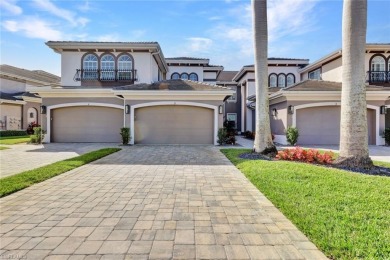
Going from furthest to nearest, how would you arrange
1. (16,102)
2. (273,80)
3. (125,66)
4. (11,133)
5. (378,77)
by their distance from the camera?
1. (273,80)
2. (16,102)
3. (11,133)
4. (378,77)
5. (125,66)

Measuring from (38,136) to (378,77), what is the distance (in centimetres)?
2425

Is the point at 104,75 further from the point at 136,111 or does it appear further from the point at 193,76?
the point at 193,76

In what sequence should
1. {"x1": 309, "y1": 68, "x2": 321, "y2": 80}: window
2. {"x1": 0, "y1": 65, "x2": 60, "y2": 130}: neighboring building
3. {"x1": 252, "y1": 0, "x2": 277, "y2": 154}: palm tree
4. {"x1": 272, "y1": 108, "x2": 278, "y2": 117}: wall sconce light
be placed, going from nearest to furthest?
{"x1": 252, "y1": 0, "x2": 277, "y2": 154}: palm tree < {"x1": 272, "y1": 108, "x2": 278, "y2": 117}: wall sconce light < {"x1": 309, "y1": 68, "x2": 321, "y2": 80}: window < {"x1": 0, "y1": 65, "x2": 60, "y2": 130}: neighboring building

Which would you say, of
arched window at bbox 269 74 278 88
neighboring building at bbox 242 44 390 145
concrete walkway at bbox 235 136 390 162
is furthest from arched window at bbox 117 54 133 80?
arched window at bbox 269 74 278 88

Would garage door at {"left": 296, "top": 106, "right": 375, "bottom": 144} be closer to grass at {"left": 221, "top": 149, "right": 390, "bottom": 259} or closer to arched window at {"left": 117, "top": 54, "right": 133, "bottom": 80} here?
grass at {"left": 221, "top": 149, "right": 390, "bottom": 259}

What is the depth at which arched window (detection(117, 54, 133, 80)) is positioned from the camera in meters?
18.5

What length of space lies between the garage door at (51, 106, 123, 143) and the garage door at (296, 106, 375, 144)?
1174cm

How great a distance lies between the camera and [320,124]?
16.0 m

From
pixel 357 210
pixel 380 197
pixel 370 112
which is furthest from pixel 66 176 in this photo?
pixel 370 112

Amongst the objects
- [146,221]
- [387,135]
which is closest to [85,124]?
[146,221]

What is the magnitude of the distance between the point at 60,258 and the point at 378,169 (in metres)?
8.59

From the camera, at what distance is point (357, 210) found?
4117 millimetres

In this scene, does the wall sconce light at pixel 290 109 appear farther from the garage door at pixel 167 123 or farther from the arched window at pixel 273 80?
the arched window at pixel 273 80

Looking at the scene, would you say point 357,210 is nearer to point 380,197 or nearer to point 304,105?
point 380,197
